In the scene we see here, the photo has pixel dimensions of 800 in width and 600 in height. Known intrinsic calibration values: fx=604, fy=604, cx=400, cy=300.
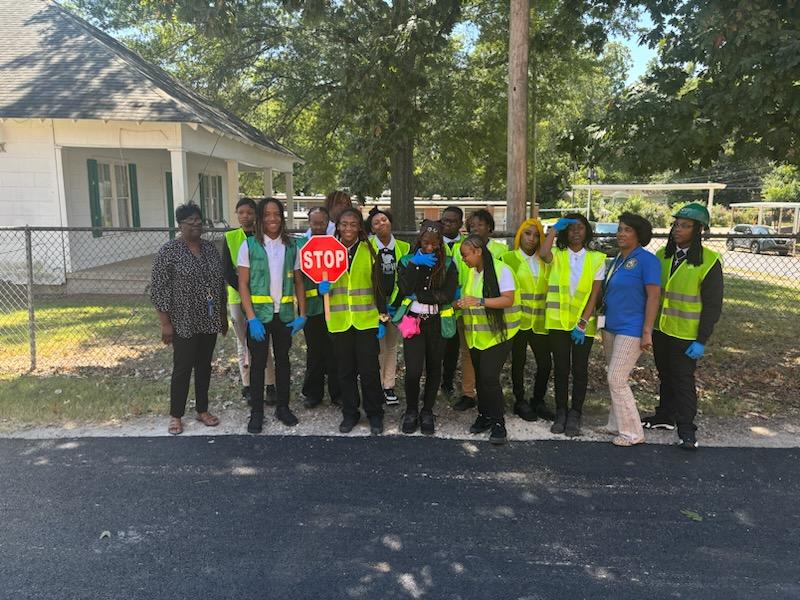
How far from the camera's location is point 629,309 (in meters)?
4.38

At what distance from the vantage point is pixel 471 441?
14.9ft

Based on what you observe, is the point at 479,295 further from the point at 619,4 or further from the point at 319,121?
the point at 319,121

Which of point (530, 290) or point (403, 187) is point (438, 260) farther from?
point (403, 187)

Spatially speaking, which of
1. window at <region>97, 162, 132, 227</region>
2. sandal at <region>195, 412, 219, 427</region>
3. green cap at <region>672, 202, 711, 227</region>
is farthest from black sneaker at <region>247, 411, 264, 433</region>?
window at <region>97, 162, 132, 227</region>

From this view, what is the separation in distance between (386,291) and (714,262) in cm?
244

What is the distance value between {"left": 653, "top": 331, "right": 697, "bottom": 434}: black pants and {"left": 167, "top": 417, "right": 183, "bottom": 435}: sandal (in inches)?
149

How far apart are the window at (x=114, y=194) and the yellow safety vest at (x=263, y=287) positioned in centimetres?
912

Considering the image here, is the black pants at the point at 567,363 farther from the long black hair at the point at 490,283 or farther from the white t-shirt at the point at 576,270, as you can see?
the long black hair at the point at 490,283

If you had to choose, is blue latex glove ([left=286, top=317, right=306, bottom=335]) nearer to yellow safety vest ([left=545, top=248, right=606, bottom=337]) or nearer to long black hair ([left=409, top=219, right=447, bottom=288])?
long black hair ([left=409, top=219, right=447, bottom=288])

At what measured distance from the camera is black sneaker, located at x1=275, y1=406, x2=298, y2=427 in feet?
15.8

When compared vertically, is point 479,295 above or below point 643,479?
above

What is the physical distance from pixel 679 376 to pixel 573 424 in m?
0.86

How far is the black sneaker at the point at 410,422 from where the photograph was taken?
468 centimetres

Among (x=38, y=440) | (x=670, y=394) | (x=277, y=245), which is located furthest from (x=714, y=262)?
(x=38, y=440)
